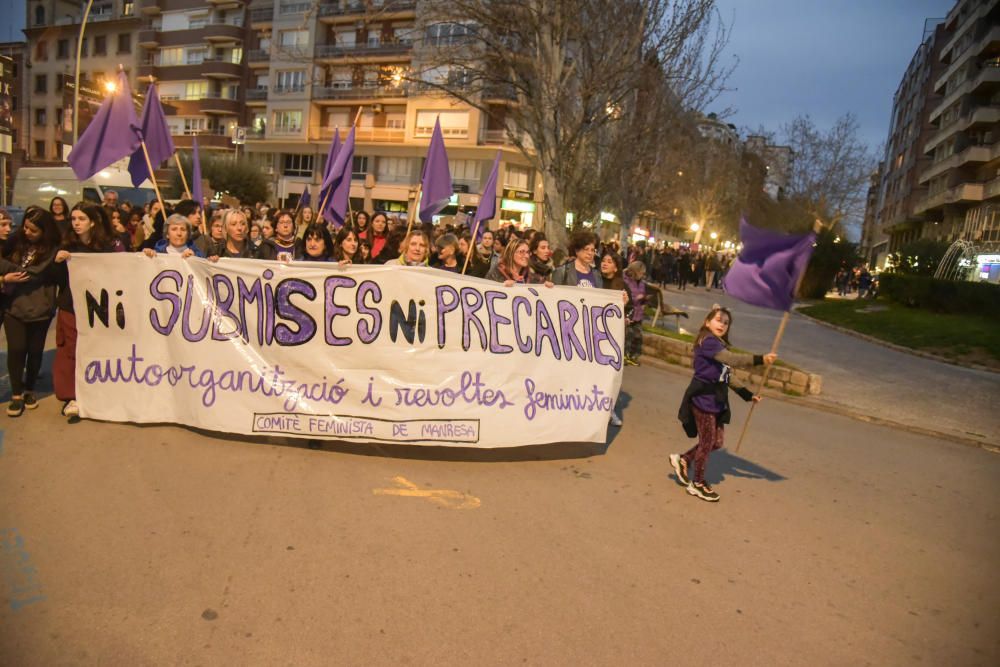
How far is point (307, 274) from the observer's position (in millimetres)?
5520

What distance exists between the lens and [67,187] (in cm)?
1980

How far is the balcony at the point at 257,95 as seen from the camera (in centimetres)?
4981

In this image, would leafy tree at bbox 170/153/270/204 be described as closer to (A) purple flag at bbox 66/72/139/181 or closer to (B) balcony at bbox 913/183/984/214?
(A) purple flag at bbox 66/72/139/181

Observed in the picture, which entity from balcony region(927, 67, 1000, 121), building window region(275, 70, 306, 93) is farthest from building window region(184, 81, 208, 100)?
balcony region(927, 67, 1000, 121)

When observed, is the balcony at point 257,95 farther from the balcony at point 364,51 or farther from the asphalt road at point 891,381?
the asphalt road at point 891,381

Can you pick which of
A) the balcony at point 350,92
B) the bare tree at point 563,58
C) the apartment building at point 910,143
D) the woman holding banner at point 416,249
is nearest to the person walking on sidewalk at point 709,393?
the woman holding banner at point 416,249

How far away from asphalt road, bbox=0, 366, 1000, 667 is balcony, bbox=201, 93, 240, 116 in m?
51.3

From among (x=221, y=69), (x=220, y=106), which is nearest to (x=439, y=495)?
(x=220, y=106)

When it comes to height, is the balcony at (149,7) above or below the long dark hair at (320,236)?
above

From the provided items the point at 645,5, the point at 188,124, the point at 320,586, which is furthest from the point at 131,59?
the point at 320,586

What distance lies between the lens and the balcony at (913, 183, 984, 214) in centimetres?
4497

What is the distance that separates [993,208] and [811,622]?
50089 millimetres

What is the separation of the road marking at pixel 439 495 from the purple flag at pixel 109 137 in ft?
14.9

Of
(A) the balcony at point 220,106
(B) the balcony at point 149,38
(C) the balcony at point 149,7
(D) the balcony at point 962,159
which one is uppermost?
(C) the balcony at point 149,7
